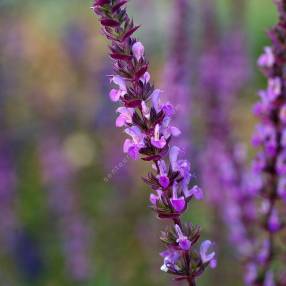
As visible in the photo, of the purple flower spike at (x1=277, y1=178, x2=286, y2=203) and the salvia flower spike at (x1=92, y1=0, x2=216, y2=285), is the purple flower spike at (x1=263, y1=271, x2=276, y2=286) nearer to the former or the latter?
the purple flower spike at (x1=277, y1=178, x2=286, y2=203)

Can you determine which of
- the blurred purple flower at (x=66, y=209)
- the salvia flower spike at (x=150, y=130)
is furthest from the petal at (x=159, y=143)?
the blurred purple flower at (x=66, y=209)

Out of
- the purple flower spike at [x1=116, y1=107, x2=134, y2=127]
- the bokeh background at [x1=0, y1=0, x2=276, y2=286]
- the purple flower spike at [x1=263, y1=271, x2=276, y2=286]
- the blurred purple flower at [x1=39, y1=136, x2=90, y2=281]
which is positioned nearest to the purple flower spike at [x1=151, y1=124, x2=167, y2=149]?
the purple flower spike at [x1=116, y1=107, x2=134, y2=127]

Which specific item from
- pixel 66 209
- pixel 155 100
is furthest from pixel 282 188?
pixel 66 209

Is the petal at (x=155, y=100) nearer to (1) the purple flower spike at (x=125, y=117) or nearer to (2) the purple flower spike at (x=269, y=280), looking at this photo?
(1) the purple flower spike at (x=125, y=117)

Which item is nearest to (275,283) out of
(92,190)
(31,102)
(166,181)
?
(166,181)

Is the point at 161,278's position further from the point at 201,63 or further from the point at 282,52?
the point at 282,52

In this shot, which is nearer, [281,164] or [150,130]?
[150,130]

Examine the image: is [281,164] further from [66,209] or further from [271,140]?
[66,209]
